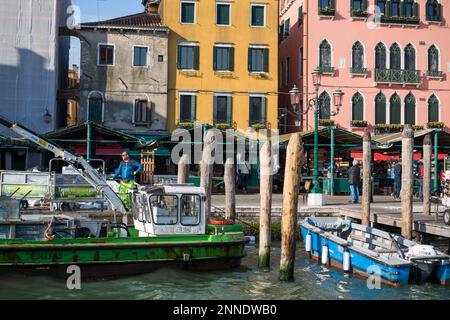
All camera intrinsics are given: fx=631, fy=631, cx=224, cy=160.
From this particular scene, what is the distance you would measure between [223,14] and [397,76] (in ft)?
30.8

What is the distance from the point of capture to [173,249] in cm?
1337

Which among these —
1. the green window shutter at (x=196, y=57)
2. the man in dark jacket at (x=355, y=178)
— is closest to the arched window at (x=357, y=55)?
the green window shutter at (x=196, y=57)

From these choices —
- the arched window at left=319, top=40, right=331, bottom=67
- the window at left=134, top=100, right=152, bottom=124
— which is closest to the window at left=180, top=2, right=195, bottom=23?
the window at left=134, top=100, right=152, bottom=124

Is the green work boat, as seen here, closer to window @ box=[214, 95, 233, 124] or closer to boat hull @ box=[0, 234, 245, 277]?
boat hull @ box=[0, 234, 245, 277]

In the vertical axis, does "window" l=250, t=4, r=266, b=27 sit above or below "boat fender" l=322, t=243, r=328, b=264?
above

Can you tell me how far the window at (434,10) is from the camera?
32938 mm

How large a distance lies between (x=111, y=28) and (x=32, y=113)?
18.4ft

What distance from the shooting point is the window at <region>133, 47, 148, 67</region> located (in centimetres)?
3072

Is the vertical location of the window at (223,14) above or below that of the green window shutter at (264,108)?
above

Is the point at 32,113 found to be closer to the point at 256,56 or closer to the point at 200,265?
the point at 256,56

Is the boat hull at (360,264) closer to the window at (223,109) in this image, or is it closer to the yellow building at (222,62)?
the window at (223,109)

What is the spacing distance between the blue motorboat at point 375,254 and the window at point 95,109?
15.8m

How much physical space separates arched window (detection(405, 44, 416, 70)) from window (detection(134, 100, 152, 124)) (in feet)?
44.0

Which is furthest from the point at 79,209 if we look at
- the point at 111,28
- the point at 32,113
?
the point at 111,28
